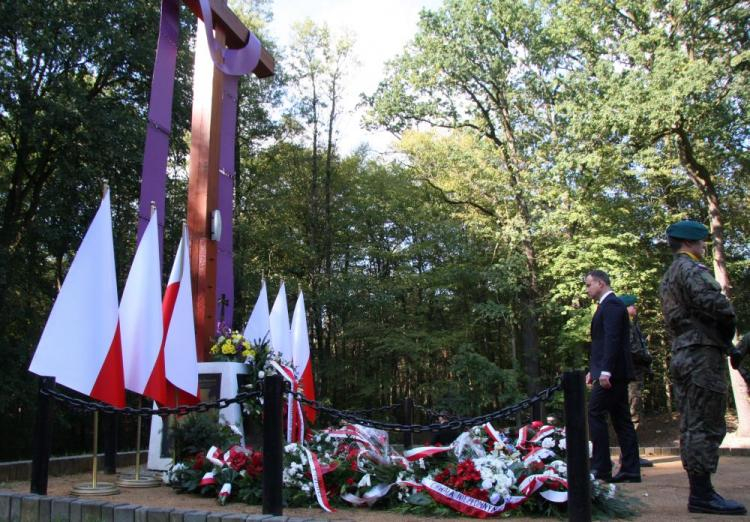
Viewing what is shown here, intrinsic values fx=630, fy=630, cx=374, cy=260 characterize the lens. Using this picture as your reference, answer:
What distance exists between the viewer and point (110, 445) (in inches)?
255

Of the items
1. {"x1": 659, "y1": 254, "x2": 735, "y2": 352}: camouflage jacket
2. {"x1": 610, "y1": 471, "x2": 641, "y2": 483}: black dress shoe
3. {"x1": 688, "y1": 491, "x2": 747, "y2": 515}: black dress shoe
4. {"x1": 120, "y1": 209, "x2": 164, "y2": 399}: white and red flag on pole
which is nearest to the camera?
{"x1": 688, "y1": 491, "x2": 747, "y2": 515}: black dress shoe

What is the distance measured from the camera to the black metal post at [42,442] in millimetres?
4527

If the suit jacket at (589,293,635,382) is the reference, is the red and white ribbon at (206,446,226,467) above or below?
below

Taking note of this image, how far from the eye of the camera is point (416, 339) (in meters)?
20.0

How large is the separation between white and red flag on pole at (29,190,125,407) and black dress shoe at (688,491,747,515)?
4.15 m

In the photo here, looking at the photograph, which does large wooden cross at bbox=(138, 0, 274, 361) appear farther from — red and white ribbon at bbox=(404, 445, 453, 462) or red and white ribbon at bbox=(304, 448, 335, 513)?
red and white ribbon at bbox=(404, 445, 453, 462)

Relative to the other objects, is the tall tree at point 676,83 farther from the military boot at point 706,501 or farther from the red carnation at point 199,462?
the red carnation at point 199,462

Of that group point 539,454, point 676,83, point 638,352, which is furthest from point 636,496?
point 676,83

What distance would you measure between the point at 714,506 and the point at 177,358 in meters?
4.34

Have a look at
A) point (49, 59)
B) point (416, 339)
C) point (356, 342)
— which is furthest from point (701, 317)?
point (356, 342)

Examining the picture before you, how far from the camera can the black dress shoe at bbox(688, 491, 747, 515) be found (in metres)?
3.72

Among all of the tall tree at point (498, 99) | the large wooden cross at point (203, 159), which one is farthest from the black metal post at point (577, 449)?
the tall tree at point (498, 99)

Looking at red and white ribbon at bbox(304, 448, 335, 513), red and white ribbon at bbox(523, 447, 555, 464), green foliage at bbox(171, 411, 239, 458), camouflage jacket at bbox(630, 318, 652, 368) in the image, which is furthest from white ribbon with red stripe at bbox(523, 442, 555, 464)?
green foliage at bbox(171, 411, 239, 458)

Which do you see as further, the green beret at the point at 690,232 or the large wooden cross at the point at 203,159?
the large wooden cross at the point at 203,159
